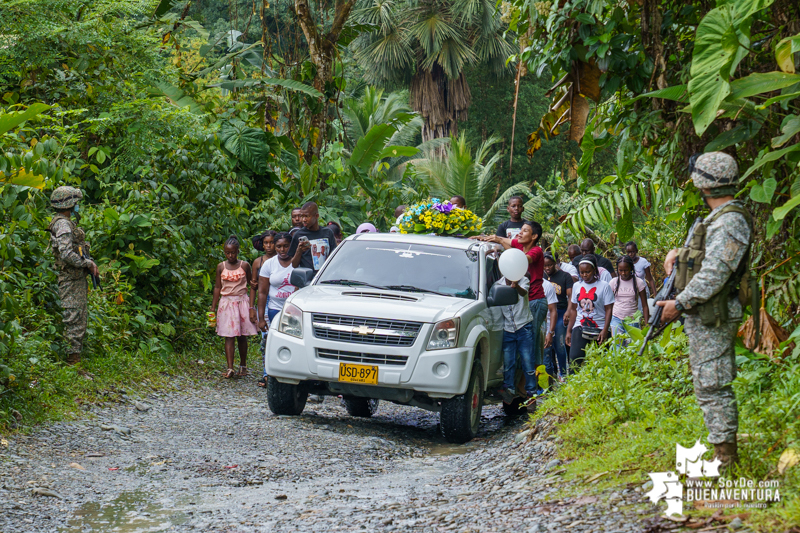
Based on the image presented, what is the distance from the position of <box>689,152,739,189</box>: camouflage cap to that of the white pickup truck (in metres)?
3.60

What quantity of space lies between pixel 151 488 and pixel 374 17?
94.4 feet

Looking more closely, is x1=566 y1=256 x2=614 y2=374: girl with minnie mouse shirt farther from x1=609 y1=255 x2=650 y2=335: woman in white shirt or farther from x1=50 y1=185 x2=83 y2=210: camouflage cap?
x1=50 y1=185 x2=83 y2=210: camouflage cap

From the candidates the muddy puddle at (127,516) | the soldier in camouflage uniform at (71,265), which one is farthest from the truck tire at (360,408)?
the muddy puddle at (127,516)

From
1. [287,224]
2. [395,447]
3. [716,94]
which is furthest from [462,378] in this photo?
[287,224]

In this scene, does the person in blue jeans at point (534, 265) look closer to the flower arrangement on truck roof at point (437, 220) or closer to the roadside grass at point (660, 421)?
the flower arrangement on truck roof at point (437, 220)

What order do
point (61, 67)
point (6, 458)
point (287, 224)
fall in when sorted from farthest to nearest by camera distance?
point (287, 224) → point (61, 67) → point (6, 458)

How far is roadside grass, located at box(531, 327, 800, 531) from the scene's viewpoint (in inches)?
185

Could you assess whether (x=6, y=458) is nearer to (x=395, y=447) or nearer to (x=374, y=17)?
(x=395, y=447)

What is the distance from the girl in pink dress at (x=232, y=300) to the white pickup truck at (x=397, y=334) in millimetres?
2792

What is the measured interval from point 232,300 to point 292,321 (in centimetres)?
360

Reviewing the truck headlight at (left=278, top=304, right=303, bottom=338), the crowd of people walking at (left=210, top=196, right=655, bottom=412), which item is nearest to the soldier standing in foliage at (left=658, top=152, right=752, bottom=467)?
the truck headlight at (left=278, top=304, right=303, bottom=338)

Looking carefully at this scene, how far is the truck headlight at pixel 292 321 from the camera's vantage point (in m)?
8.31

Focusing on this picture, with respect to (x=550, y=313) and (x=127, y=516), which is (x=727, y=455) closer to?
(x=127, y=516)

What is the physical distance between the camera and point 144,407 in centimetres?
945
